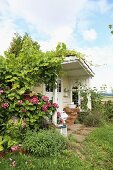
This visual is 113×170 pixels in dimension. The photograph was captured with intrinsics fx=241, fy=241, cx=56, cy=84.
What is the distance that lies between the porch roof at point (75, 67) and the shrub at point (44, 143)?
4078 mm

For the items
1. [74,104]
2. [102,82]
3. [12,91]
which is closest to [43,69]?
Answer: [12,91]

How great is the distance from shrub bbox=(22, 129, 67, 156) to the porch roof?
4078 millimetres

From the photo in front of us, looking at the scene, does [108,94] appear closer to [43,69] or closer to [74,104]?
[74,104]

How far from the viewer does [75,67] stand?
36.8 ft

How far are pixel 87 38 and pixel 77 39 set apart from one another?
701mm

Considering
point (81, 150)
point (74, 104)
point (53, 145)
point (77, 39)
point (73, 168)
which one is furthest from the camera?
point (74, 104)

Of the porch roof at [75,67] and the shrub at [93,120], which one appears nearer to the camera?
the porch roof at [75,67]

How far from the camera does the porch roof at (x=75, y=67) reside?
961cm

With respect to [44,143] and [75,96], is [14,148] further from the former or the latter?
[75,96]

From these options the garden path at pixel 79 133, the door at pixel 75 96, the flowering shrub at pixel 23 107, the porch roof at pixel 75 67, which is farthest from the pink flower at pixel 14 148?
the door at pixel 75 96

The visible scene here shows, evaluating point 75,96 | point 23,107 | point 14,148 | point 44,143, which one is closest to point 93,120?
point 75,96

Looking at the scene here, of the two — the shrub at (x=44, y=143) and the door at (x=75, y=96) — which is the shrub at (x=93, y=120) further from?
the shrub at (x=44, y=143)

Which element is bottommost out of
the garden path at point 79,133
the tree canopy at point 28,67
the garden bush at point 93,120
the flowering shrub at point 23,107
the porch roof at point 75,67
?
the garden path at point 79,133

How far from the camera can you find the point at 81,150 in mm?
6305
